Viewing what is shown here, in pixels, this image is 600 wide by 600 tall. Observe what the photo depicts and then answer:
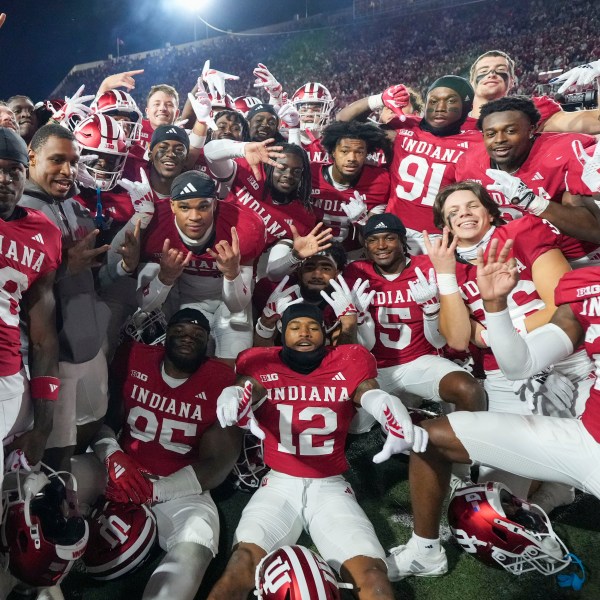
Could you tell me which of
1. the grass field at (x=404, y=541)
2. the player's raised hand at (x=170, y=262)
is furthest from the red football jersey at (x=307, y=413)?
the player's raised hand at (x=170, y=262)

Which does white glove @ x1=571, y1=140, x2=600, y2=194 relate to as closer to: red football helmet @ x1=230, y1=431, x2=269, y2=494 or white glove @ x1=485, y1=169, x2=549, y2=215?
white glove @ x1=485, y1=169, x2=549, y2=215

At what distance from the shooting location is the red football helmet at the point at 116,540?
2648mm

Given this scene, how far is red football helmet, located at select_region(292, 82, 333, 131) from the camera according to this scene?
5.98 meters

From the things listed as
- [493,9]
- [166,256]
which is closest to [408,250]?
[166,256]

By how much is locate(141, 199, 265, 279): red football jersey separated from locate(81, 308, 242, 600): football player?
531mm

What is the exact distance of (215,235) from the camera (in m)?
3.82

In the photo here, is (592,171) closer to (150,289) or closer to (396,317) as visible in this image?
Result: (396,317)

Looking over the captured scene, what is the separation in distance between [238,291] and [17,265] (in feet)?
4.93

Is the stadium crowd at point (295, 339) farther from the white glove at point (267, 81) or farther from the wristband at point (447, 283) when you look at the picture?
the white glove at point (267, 81)

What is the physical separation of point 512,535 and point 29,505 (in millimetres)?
2073

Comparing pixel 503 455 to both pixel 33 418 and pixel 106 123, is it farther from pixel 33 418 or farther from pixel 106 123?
pixel 106 123

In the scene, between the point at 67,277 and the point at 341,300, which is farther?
the point at 341,300

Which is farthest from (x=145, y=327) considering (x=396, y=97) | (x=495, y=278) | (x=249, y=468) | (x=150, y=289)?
(x=396, y=97)

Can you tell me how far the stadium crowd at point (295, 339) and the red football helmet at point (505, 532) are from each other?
0.03ft
